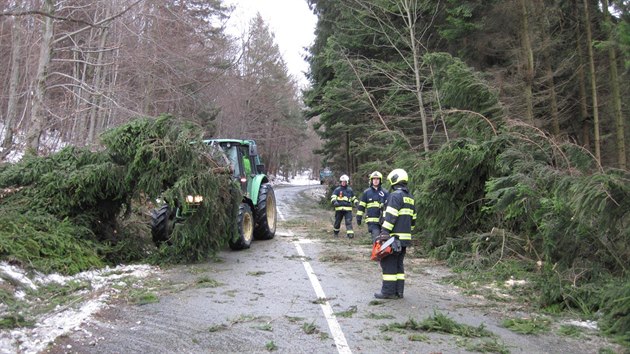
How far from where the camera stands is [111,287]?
7059mm

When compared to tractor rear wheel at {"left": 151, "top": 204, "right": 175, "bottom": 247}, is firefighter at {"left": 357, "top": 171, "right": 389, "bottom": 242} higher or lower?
higher

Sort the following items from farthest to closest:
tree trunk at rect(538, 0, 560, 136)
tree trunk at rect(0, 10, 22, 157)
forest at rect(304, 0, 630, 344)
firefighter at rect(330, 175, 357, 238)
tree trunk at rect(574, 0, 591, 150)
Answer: tree trunk at rect(574, 0, 591, 150)
tree trunk at rect(538, 0, 560, 136)
firefighter at rect(330, 175, 357, 238)
tree trunk at rect(0, 10, 22, 157)
forest at rect(304, 0, 630, 344)

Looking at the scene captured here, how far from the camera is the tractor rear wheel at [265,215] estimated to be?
13023mm

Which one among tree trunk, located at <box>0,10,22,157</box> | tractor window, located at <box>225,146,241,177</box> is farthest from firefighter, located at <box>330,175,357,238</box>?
tree trunk, located at <box>0,10,22,157</box>

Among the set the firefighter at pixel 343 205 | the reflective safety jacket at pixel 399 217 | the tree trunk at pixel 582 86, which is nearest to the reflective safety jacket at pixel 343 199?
the firefighter at pixel 343 205

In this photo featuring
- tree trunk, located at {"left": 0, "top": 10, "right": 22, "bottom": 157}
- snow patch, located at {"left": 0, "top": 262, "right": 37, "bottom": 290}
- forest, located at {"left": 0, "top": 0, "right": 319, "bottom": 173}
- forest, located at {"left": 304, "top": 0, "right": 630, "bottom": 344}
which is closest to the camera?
snow patch, located at {"left": 0, "top": 262, "right": 37, "bottom": 290}

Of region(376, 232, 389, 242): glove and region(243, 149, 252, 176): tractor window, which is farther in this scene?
region(243, 149, 252, 176): tractor window

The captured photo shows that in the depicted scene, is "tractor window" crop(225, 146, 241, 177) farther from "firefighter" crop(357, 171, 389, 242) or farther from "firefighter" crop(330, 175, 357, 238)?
"firefighter" crop(330, 175, 357, 238)

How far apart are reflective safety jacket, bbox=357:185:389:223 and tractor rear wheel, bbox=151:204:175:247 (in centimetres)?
420

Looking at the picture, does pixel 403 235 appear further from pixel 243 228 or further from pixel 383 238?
pixel 243 228

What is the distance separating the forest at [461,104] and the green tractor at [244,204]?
3.05 ft

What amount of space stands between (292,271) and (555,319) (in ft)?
14.8

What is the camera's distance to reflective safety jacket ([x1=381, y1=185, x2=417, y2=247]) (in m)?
6.99

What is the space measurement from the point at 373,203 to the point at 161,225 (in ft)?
14.9
